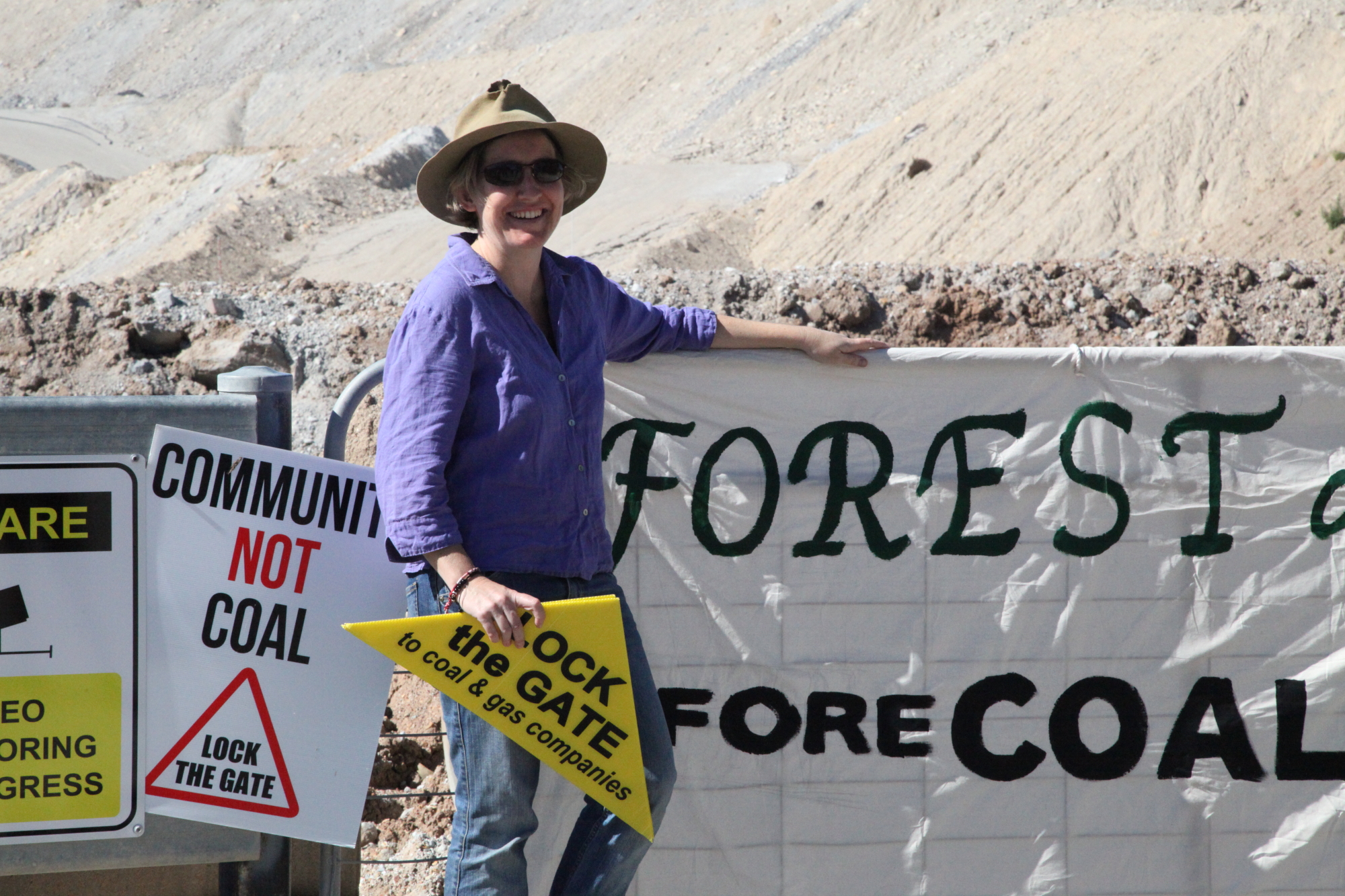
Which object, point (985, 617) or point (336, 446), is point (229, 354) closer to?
point (336, 446)

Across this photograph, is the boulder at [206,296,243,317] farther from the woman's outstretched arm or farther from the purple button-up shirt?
the purple button-up shirt

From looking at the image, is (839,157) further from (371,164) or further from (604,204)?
(371,164)

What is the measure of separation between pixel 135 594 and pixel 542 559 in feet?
2.93

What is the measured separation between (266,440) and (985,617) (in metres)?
1.77

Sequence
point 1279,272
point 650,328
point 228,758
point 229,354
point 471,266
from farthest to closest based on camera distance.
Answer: point 1279,272 → point 229,354 → point 650,328 → point 228,758 → point 471,266

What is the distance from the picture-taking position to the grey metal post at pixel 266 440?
2695mm

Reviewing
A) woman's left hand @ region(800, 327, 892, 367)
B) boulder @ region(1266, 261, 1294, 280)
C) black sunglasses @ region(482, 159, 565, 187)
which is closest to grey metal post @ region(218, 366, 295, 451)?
black sunglasses @ region(482, 159, 565, 187)

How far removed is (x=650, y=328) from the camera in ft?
9.59

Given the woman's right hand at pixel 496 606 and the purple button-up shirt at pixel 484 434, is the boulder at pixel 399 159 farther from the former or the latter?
the woman's right hand at pixel 496 606

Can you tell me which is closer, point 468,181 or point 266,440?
point 468,181

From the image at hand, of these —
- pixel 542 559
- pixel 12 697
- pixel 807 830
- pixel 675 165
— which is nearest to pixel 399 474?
pixel 542 559

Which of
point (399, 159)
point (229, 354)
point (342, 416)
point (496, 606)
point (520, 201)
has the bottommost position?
point (496, 606)

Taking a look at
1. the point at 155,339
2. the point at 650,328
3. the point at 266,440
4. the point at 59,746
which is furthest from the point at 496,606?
the point at 155,339

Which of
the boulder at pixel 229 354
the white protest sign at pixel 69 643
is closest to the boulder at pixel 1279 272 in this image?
the boulder at pixel 229 354
